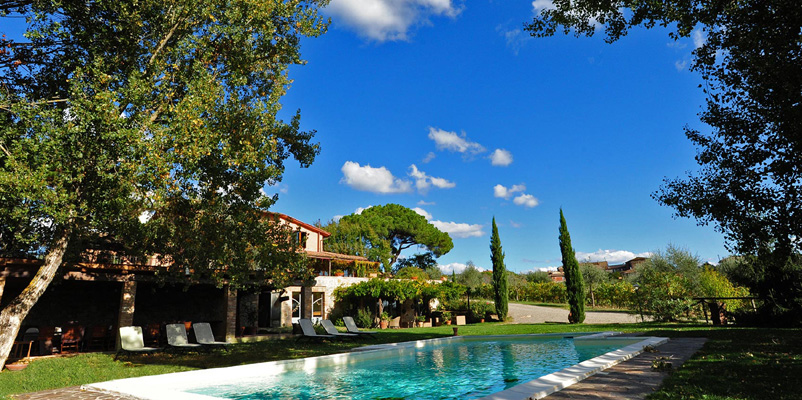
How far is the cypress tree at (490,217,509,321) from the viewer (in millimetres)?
28781

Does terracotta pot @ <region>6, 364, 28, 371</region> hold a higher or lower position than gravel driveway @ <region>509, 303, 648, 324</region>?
higher

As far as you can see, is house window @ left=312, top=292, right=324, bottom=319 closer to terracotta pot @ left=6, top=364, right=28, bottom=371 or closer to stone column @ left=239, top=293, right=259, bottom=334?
stone column @ left=239, top=293, right=259, bottom=334

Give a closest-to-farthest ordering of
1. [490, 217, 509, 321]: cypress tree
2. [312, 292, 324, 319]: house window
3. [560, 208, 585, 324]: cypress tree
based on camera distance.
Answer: [560, 208, 585, 324]: cypress tree < [312, 292, 324, 319]: house window < [490, 217, 509, 321]: cypress tree

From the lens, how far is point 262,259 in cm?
1338

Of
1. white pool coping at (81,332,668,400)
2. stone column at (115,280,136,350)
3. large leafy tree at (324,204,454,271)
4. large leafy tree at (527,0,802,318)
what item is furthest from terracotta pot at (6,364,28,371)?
large leafy tree at (324,204,454,271)

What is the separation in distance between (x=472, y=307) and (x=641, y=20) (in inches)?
884

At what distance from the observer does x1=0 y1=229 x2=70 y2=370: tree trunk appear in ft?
32.6

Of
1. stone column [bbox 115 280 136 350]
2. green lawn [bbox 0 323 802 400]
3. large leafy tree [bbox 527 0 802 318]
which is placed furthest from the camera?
stone column [bbox 115 280 136 350]

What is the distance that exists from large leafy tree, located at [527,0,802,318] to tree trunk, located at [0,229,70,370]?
13.8 meters

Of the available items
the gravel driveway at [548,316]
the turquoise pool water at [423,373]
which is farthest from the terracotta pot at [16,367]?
the gravel driveway at [548,316]

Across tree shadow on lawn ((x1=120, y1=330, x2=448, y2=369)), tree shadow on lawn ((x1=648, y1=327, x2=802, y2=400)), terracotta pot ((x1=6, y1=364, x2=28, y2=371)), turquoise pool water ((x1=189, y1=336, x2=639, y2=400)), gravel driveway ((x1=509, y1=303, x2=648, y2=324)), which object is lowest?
gravel driveway ((x1=509, y1=303, x2=648, y2=324))

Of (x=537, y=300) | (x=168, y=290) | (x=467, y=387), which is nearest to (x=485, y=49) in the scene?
(x=467, y=387)

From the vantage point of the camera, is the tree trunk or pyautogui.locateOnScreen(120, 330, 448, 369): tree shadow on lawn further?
pyautogui.locateOnScreen(120, 330, 448, 369): tree shadow on lawn

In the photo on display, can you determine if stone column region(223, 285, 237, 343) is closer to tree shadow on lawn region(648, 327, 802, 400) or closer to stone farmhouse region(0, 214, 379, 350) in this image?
stone farmhouse region(0, 214, 379, 350)
